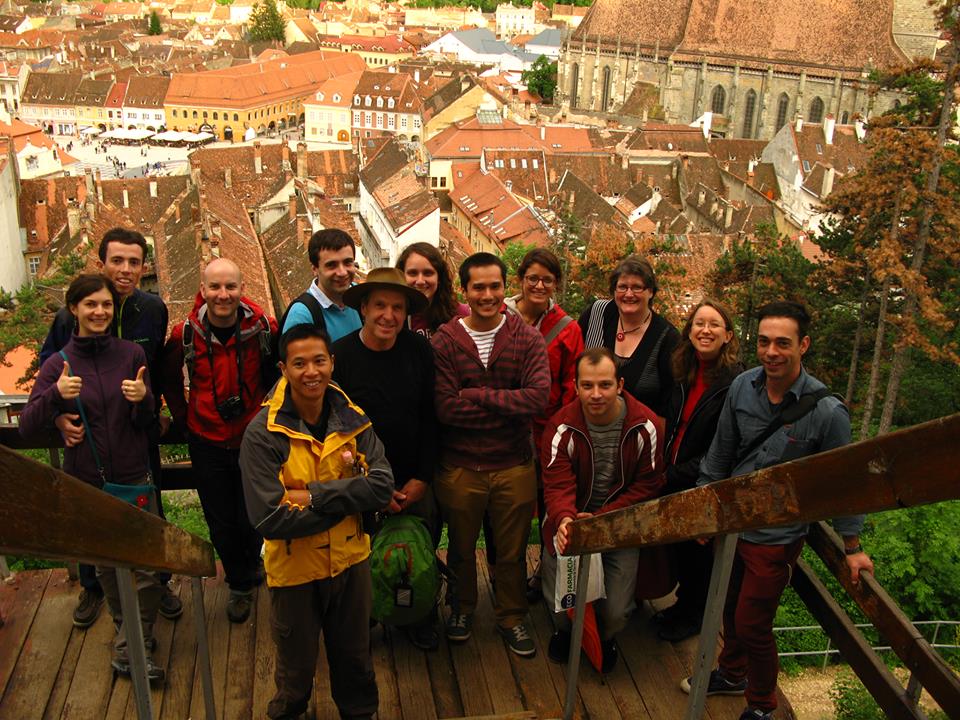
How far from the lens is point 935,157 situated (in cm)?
1889

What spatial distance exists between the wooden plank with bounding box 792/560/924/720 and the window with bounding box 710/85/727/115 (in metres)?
70.2

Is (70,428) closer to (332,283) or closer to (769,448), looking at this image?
(332,283)

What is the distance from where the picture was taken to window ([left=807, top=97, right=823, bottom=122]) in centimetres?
6506

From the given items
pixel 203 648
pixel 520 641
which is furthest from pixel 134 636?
pixel 520 641

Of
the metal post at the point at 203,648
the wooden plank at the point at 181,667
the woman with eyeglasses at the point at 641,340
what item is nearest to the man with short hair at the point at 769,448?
the woman with eyeglasses at the point at 641,340

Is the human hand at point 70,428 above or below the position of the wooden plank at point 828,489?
below

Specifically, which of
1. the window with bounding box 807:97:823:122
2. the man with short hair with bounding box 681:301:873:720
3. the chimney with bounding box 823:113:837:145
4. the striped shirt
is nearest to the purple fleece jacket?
the striped shirt

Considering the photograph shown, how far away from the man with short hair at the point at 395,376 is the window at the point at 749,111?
68.9 metres

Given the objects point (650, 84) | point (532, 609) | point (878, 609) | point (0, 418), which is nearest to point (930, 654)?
point (878, 609)

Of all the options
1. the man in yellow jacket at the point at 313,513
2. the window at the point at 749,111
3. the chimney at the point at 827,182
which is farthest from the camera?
the window at the point at 749,111

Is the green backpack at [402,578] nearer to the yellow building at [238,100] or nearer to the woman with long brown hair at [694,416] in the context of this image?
the woman with long brown hair at [694,416]

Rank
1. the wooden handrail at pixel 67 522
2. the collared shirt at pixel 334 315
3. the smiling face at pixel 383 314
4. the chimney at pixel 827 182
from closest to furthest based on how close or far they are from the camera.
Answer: the wooden handrail at pixel 67 522
the smiling face at pixel 383 314
the collared shirt at pixel 334 315
the chimney at pixel 827 182

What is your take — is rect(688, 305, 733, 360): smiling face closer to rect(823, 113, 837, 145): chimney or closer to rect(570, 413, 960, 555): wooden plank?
rect(570, 413, 960, 555): wooden plank

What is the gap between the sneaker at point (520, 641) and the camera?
4.73m
